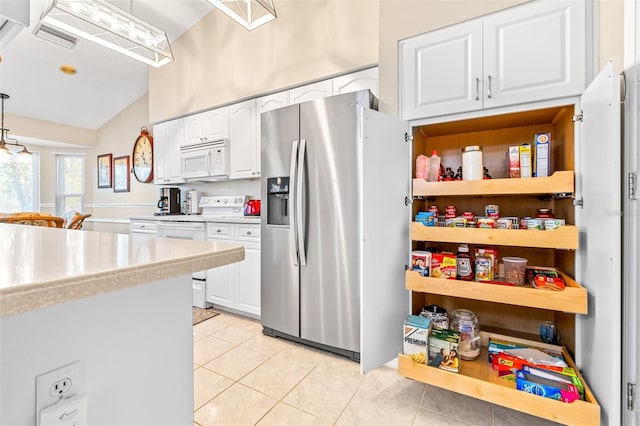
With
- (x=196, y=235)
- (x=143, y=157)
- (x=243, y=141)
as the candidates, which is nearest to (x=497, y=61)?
(x=243, y=141)

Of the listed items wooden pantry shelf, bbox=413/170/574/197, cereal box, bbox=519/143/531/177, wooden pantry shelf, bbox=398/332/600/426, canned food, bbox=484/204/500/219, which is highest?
cereal box, bbox=519/143/531/177

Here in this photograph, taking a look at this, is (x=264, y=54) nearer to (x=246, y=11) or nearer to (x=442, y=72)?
(x=246, y=11)

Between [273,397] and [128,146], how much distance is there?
4.83 metres

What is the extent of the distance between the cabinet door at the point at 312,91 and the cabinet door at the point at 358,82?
0.23ft

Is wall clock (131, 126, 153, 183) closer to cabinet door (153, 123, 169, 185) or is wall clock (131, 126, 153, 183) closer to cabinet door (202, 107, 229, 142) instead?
cabinet door (153, 123, 169, 185)

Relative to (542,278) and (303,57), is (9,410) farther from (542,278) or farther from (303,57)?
(303,57)

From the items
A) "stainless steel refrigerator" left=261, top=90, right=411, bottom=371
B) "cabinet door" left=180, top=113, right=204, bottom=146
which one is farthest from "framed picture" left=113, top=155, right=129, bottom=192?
"stainless steel refrigerator" left=261, top=90, right=411, bottom=371

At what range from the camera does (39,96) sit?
453 centimetres

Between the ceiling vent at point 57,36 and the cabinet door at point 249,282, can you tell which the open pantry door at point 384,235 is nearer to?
the cabinet door at point 249,282

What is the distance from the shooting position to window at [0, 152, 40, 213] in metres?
5.02

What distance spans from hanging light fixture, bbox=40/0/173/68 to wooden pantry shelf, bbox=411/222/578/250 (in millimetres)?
2586

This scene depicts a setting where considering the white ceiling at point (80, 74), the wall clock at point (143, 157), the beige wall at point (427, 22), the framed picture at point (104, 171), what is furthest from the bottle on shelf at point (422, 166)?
the framed picture at point (104, 171)

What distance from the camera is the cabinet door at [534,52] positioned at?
148cm

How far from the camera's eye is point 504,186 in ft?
5.20
